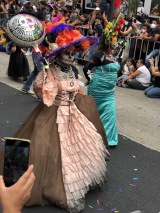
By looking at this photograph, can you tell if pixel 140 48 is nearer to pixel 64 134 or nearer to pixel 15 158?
pixel 64 134

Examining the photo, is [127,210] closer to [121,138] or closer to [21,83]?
[121,138]

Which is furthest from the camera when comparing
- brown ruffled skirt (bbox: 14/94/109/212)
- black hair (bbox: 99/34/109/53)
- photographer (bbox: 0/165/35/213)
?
black hair (bbox: 99/34/109/53)

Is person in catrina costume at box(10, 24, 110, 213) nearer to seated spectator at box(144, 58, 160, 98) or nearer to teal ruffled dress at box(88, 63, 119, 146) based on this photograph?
teal ruffled dress at box(88, 63, 119, 146)

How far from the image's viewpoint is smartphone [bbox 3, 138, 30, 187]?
1.47 metres

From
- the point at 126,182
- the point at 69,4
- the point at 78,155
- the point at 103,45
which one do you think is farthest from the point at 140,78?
the point at 69,4

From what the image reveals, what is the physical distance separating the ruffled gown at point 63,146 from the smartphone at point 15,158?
193cm

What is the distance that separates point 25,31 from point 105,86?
4.49 feet

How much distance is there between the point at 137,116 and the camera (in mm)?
6750

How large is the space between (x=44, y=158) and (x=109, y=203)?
3.05 ft

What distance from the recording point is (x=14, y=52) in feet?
28.5

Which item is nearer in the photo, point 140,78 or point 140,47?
point 140,78

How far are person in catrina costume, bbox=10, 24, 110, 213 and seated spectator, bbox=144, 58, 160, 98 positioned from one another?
4335 millimetres

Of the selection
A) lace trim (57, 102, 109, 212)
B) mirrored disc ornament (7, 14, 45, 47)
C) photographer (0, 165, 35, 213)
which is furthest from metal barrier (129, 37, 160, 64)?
photographer (0, 165, 35, 213)

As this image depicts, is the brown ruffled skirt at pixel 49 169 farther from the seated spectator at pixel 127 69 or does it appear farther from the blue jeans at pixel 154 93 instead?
the seated spectator at pixel 127 69
